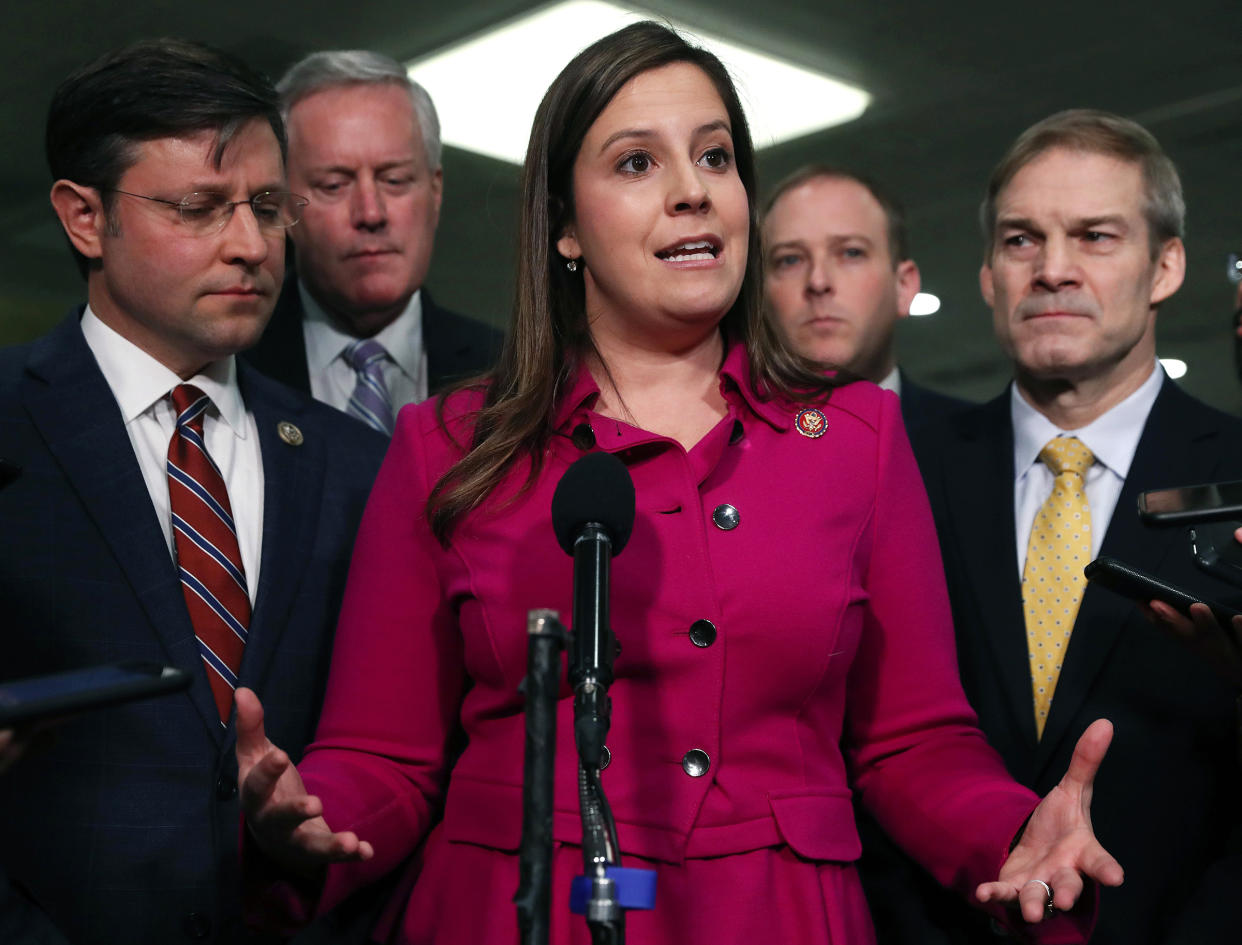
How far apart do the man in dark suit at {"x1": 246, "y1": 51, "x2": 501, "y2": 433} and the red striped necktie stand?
1055 millimetres

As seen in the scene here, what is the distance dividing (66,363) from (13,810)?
0.68 metres

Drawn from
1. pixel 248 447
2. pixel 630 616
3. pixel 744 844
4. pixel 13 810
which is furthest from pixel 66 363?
pixel 744 844

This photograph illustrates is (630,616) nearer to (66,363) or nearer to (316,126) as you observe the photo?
(66,363)

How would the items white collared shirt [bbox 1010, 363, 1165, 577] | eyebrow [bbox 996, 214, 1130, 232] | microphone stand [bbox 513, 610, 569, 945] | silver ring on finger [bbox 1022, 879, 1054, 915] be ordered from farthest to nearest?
eyebrow [bbox 996, 214, 1130, 232]
white collared shirt [bbox 1010, 363, 1165, 577]
silver ring on finger [bbox 1022, 879, 1054, 915]
microphone stand [bbox 513, 610, 569, 945]

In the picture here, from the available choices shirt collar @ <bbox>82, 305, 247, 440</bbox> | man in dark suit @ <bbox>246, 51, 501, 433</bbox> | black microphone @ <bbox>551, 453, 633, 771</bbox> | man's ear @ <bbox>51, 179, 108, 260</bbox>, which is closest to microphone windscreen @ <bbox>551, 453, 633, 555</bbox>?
black microphone @ <bbox>551, 453, 633, 771</bbox>

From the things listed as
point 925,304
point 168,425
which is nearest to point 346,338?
point 168,425

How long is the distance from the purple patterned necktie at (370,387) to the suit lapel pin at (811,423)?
57.6 inches

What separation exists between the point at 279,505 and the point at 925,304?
274 inches

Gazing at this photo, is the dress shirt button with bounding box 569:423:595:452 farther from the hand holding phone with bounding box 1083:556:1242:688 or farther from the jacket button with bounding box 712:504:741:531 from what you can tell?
the hand holding phone with bounding box 1083:556:1242:688

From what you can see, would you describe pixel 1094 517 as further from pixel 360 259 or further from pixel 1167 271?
pixel 360 259

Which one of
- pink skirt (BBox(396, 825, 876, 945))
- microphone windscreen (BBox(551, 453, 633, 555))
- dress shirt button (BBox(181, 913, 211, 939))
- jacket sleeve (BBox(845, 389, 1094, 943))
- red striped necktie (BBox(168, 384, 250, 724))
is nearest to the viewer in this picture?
microphone windscreen (BBox(551, 453, 633, 555))

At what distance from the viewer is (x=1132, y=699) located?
2.27 metres

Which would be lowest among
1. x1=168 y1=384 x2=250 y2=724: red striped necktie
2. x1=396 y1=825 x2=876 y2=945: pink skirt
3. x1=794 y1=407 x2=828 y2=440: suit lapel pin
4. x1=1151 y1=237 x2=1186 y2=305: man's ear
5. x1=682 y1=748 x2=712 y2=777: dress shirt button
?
x1=396 y1=825 x2=876 y2=945: pink skirt

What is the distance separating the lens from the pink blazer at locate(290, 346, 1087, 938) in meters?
1.69
